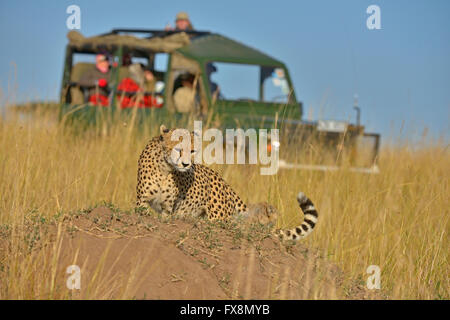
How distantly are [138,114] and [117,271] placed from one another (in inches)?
206

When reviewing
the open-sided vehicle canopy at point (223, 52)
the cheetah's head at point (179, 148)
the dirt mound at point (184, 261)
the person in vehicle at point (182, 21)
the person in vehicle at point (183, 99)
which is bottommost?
the dirt mound at point (184, 261)

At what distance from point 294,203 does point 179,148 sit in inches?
47.2

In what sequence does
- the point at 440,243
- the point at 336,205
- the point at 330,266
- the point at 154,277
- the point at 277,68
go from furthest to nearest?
the point at 277,68, the point at 336,205, the point at 440,243, the point at 330,266, the point at 154,277

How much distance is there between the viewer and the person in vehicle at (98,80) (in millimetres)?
8898

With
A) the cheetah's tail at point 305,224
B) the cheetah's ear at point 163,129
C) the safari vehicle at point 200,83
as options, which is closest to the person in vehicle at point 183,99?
the safari vehicle at point 200,83

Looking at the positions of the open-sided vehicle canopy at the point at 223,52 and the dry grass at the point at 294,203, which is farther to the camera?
the open-sided vehicle canopy at the point at 223,52

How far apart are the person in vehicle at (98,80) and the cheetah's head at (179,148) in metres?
4.69

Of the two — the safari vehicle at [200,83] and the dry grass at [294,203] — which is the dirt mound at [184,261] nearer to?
the dry grass at [294,203]

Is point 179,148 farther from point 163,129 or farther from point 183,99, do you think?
point 183,99

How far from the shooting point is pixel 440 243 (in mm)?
4305

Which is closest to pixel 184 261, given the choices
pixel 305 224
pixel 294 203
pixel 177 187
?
pixel 305 224
